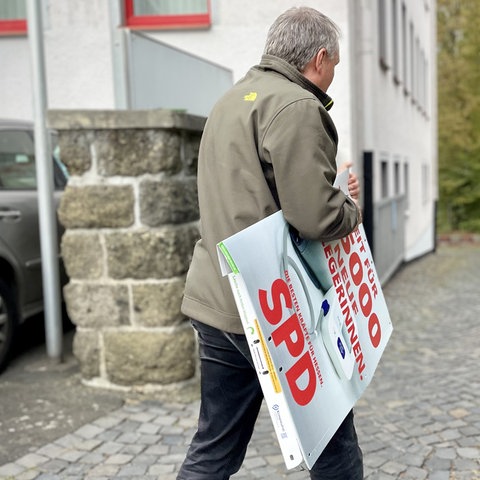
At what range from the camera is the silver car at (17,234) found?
→ 15.6ft

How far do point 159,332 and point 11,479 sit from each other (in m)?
1.28

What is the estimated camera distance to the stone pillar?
165 inches

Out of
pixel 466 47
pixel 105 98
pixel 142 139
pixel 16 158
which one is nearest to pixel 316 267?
pixel 142 139

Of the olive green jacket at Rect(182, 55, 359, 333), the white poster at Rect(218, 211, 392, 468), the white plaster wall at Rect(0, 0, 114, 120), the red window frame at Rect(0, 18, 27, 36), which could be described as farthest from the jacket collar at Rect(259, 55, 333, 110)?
the red window frame at Rect(0, 18, 27, 36)

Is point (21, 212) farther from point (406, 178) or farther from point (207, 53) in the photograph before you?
point (406, 178)

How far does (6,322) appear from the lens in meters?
4.69

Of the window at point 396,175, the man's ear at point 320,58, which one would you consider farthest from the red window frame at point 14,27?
the window at point 396,175

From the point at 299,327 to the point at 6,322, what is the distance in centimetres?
313

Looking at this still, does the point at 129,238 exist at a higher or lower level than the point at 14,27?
lower

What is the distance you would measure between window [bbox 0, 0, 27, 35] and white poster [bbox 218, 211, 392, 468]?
6.88 m

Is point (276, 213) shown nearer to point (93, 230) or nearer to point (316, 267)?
point (316, 267)

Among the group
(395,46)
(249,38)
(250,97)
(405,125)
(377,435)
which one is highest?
(395,46)

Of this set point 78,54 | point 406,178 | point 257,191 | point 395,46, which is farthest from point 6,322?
point 406,178

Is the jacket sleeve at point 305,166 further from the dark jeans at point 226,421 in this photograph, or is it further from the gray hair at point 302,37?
the dark jeans at point 226,421
